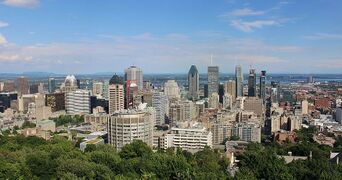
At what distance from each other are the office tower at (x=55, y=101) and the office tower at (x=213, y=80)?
28.7m

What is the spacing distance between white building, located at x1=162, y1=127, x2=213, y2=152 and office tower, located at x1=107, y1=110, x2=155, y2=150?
3519mm

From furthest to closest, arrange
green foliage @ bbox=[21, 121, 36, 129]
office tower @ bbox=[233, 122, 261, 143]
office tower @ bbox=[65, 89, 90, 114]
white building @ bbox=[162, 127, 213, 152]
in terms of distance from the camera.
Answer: office tower @ bbox=[65, 89, 90, 114]
green foliage @ bbox=[21, 121, 36, 129]
office tower @ bbox=[233, 122, 261, 143]
white building @ bbox=[162, 127, 213, 152]

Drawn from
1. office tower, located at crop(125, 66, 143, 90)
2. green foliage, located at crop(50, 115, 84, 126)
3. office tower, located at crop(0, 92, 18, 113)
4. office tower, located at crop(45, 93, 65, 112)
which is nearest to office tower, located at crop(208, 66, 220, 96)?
office tower, located at crop(125, 66, 143, 90)

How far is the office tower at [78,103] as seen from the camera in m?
49.8

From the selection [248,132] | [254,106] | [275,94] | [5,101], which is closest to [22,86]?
[5,101]

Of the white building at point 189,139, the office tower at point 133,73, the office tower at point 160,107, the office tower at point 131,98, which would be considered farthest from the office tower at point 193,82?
the white building at point 189,139

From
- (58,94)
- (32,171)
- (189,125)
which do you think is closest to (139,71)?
(58,94)

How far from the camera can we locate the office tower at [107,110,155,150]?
24156mm

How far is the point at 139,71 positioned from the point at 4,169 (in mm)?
67150

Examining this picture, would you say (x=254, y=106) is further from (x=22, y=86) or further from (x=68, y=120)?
(x=22, y=86)

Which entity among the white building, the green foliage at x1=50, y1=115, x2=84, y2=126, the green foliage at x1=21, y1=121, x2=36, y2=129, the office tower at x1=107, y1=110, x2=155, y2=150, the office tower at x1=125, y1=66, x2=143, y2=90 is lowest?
the green foliage at x1=50, y1=115, x2=84, y2=126

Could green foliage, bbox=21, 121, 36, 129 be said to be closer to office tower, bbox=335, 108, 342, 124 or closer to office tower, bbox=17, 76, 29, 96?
office tower, bbox=17, 76, 29, 96

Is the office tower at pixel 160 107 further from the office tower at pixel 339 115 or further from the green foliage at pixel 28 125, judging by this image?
the office tower at pixel 339 115

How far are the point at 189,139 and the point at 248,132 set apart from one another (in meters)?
7.29
